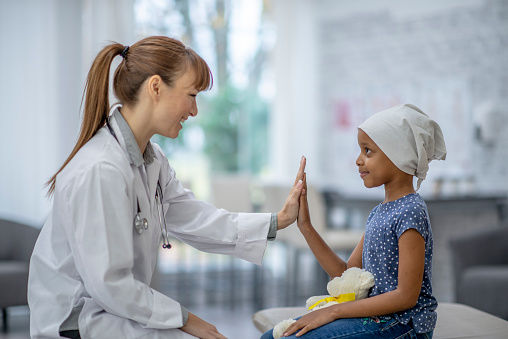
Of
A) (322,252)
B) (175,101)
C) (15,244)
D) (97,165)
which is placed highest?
(175,101)

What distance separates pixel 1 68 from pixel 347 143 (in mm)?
3174

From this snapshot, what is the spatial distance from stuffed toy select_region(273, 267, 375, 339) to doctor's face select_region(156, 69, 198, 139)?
0.62 m

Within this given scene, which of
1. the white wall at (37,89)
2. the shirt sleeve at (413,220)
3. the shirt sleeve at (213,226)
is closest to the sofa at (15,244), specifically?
the white wall at (37,89)

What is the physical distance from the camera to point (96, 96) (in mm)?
1583

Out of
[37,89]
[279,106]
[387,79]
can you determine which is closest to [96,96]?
[37,89]

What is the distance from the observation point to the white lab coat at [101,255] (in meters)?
1.39

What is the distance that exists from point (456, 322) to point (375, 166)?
2.37ft

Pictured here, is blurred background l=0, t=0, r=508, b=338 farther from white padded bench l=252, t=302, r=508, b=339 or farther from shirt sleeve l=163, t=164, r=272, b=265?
shirt sleeve l=163, t=164, r=272, b=265

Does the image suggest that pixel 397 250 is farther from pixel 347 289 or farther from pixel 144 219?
pixel 144 219

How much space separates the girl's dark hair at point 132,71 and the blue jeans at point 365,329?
720mm

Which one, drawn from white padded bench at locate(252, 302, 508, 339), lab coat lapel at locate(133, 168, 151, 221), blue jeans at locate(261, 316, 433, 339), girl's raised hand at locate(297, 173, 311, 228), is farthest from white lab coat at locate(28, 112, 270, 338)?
white padded bench at locate(252, 302, 508, 339)

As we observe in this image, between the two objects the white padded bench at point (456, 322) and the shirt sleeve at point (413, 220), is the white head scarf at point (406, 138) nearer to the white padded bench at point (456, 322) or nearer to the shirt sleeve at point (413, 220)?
the shirt sleeve at point (413, 220)

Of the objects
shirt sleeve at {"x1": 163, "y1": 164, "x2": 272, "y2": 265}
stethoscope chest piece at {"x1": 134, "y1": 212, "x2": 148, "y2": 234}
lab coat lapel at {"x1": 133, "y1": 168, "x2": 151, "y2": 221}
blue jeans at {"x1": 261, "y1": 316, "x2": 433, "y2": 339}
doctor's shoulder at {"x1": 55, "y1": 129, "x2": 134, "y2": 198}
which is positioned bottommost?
blue jeans at {"x1": 261, "y1": 316, "x2": 433, "y2": 339}

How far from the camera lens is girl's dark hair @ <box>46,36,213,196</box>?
5.12 feet
